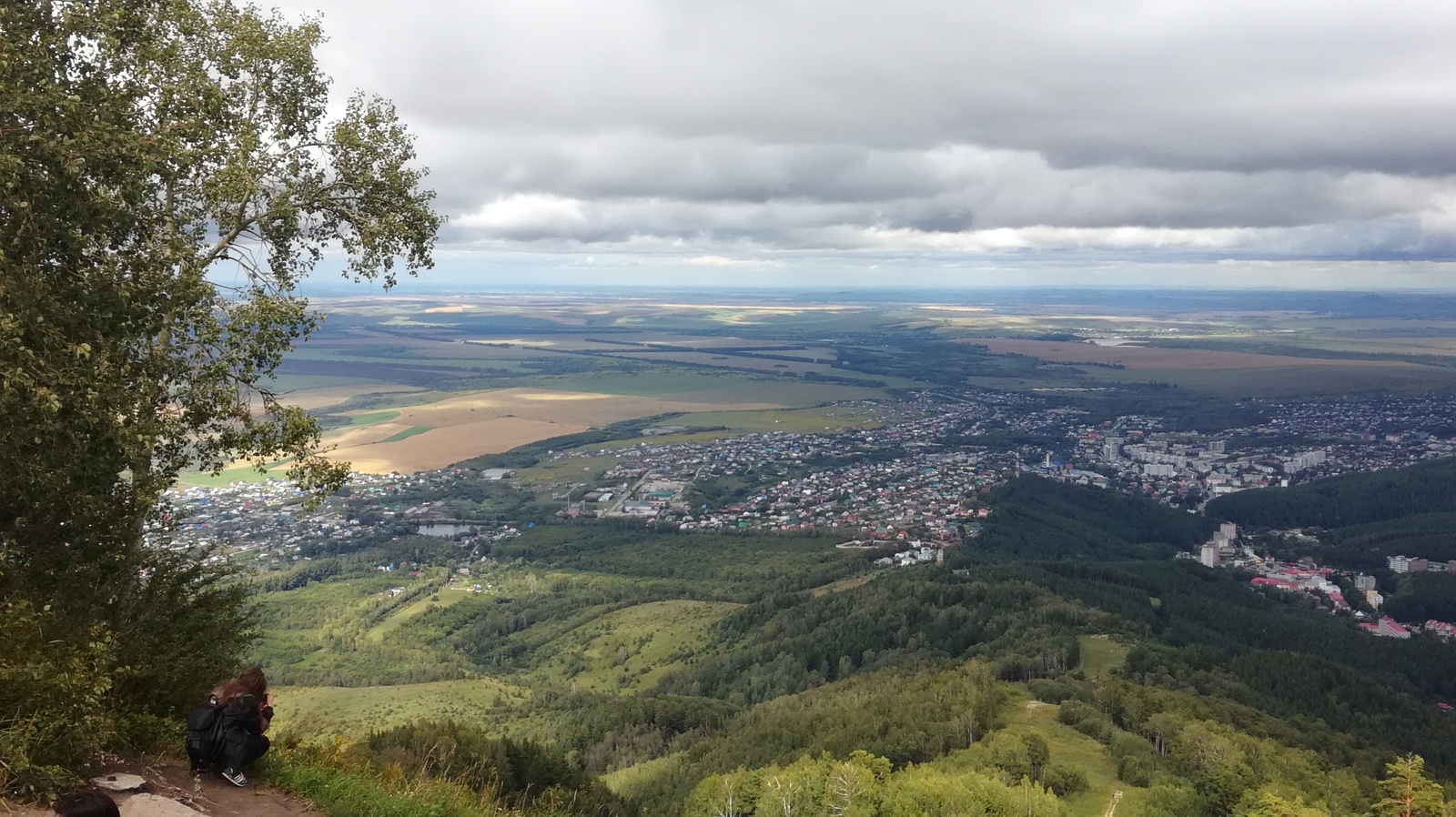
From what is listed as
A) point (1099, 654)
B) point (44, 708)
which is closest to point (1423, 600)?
point (1099, 654)

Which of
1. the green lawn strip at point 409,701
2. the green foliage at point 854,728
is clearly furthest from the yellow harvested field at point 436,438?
the green foliage at point 854,728

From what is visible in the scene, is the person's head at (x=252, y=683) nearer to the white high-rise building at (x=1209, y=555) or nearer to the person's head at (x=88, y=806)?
the person's head at (x=88, y=806)

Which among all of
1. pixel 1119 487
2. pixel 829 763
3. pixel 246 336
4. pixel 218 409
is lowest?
pixel 1119 487

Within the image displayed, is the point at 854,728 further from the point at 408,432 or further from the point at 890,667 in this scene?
the point at 408,432

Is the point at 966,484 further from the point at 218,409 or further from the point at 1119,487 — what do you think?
the point at 218,409

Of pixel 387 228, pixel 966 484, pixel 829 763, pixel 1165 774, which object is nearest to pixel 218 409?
pixel 387 228

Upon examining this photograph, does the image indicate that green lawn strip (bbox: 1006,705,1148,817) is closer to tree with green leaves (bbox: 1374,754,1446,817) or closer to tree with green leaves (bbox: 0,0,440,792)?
tree with green leaves (bbox: 1374,754,1446,817)
